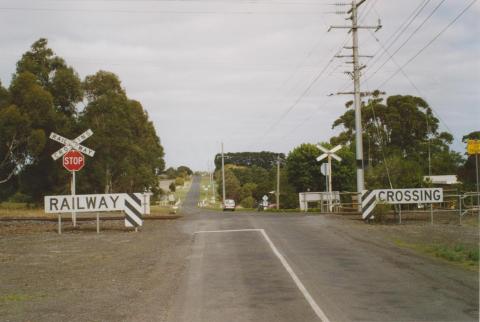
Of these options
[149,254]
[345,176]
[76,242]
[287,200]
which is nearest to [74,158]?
[76,242]

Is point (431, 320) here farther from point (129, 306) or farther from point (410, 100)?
point (410, 100)

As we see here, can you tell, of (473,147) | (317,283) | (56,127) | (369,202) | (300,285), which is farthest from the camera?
(56,127)

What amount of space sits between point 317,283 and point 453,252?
5564mm

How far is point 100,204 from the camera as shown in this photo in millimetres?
21906

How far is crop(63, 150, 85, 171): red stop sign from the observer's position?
70.8ft

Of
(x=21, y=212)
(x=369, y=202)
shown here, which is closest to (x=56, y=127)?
(x=21, y=212)

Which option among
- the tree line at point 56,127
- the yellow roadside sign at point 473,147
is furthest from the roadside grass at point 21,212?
the yellow roadside sign at point 473,147

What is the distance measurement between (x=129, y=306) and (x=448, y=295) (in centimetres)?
546

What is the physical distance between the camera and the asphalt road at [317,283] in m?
8.67

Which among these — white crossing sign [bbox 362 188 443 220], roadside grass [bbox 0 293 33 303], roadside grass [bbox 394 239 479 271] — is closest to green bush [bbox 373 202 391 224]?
white crossing sign [bbox 362 188 443 220]

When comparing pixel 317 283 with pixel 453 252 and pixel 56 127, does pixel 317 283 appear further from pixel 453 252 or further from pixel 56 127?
pixel 56 127

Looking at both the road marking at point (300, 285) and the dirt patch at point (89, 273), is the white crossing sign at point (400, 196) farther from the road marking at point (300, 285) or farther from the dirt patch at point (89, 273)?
the dirt patch at point (89, 273)

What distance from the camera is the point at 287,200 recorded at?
65938mm

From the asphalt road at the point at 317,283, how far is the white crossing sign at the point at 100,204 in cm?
457
